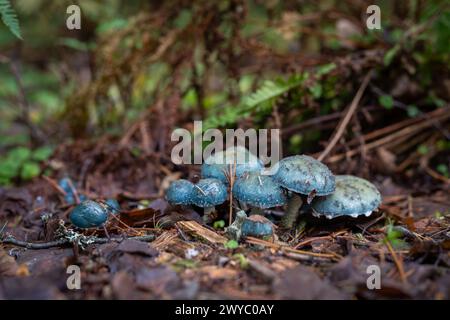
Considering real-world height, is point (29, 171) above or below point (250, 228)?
above

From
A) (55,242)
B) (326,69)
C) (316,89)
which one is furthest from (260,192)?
(326,69)

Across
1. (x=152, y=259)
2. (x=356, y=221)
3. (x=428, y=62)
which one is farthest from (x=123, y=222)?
(x=428, y=62)

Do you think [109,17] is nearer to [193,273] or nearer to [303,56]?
[303,56]

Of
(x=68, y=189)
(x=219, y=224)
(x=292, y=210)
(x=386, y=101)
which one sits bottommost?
(x=219, y=224)

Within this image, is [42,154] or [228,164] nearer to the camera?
[228,164]

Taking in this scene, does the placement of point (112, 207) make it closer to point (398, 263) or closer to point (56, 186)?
point (56, 186)

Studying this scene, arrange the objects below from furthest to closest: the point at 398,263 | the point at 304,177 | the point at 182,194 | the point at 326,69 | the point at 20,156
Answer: the point at 20,156
the point at 326,69
the point at 182,194
the point at 304,177
the point at 398,263

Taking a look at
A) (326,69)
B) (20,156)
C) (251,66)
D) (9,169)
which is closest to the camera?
(326,69)
